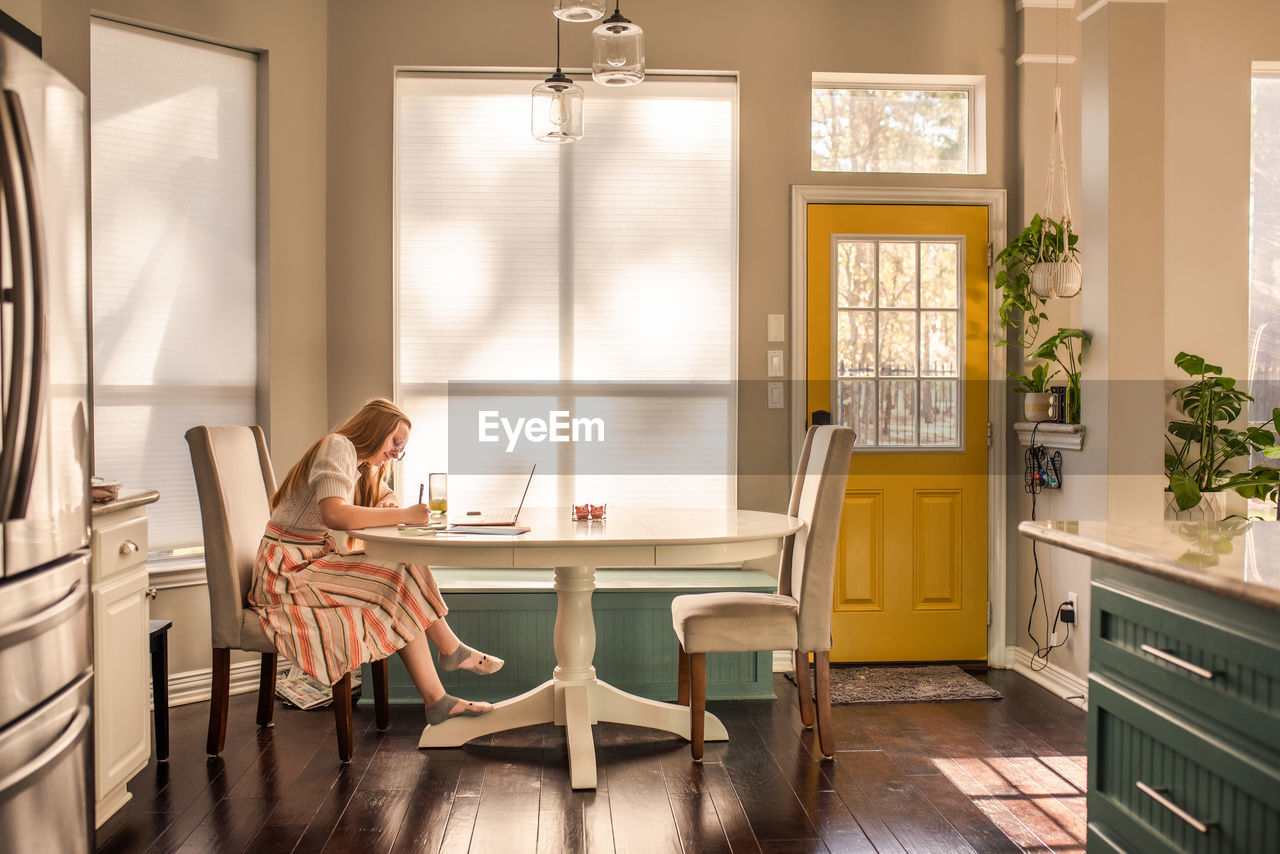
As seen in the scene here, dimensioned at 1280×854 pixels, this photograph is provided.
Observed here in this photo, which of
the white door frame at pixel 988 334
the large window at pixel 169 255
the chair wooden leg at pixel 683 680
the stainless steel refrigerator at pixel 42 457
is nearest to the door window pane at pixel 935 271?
the white door frame at pixel 988 334

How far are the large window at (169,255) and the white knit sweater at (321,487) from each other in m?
0.98

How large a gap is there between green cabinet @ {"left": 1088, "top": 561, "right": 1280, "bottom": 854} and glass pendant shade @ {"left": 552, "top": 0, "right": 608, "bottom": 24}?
1853 mm

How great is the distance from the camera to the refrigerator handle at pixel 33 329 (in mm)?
1201

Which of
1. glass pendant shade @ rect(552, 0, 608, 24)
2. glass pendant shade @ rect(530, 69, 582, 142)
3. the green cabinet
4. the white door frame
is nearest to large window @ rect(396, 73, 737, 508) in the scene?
the white door frame

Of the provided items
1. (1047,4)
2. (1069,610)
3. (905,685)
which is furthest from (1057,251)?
(905,685)

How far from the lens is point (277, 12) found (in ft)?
12.3

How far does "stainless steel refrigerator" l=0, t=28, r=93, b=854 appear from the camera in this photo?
3.87 feet

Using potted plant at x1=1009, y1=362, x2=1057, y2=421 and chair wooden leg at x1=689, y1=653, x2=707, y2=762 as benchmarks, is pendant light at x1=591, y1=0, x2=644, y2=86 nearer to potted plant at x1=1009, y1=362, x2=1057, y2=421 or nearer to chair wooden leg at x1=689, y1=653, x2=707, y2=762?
chair wooden leg at x1=689, y1=653, x2=707, y2=762

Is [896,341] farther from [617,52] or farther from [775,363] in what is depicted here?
[617,52]

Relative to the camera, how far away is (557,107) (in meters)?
2.97

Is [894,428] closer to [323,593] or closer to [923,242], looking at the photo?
[923,242]

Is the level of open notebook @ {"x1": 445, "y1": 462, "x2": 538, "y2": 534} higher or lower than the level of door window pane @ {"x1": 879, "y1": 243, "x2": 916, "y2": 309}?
lower

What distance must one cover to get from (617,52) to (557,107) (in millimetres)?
292

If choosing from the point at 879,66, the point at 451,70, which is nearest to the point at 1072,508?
the point at 879,66
